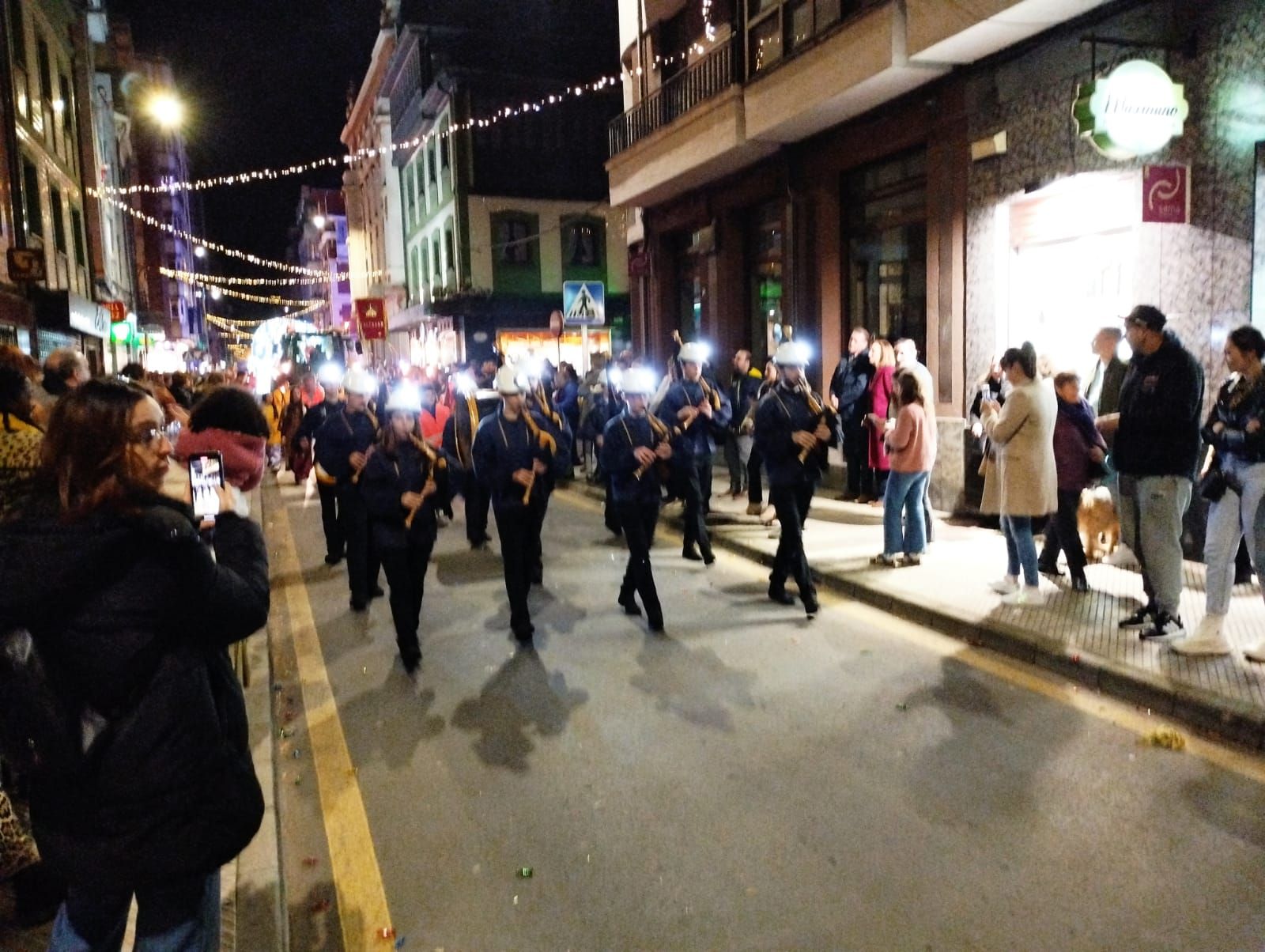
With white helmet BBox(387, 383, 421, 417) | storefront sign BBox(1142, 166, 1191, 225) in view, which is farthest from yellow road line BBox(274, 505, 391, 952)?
storefront sign BBox(1142, 166, 1191, 225)

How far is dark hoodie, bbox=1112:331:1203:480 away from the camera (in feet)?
20.2

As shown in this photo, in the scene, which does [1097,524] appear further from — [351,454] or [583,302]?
[583,302]

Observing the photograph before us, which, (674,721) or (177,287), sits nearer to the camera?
(674,721)

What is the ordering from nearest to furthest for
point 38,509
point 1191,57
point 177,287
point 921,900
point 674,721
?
point 38,509 < point 921,900 < point 674,721 < point 1191,57 < point 177,287

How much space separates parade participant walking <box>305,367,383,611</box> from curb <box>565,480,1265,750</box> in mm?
4291

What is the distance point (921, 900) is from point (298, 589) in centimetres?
736

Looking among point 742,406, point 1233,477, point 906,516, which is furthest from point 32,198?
point 1233,477

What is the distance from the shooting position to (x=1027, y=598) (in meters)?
7.48

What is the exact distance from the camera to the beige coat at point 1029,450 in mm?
7266

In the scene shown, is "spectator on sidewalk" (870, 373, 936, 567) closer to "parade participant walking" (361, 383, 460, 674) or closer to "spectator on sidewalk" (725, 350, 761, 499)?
"spectator on sidewalk" (725, 350, 761, 499)

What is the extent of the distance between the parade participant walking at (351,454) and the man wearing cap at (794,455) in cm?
353

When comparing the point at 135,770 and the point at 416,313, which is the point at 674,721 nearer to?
the point at 135,770

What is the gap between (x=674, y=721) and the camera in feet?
18.7

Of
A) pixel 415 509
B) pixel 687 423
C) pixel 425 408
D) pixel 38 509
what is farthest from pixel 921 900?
pixel 425 408
